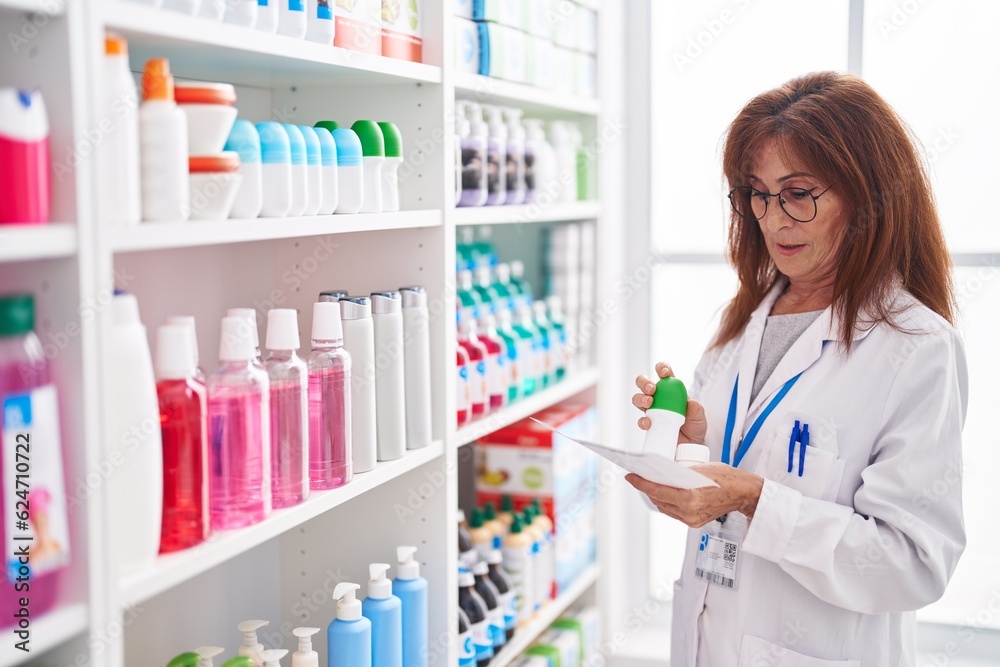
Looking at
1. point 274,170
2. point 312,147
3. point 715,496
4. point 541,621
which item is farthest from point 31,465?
point 541,621

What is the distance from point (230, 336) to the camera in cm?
131

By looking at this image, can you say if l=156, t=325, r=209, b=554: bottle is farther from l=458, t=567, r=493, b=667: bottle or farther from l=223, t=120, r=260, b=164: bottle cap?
l=458, t=567, r=493, b=667: bottle

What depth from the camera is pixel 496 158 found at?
2178 mm

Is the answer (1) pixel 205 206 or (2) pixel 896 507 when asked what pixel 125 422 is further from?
(2) pixel 896 507

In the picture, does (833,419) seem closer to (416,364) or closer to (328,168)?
(416,364)

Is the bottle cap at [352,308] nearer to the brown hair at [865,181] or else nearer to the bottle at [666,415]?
the bottle at [666,415]

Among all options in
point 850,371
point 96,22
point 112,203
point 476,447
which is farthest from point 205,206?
point 476,447

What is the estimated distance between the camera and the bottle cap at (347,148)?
5.03 ft

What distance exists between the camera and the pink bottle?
963 millimetres

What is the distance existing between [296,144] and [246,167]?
0.12m

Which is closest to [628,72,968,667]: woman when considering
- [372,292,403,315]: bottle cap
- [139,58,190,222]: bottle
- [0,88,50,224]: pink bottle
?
[372,292,403,315]: bottle cap

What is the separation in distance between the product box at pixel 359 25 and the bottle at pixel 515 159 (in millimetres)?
636

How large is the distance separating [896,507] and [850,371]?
9.8 inches

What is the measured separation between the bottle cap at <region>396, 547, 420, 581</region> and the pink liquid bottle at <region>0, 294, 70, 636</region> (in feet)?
2.71
